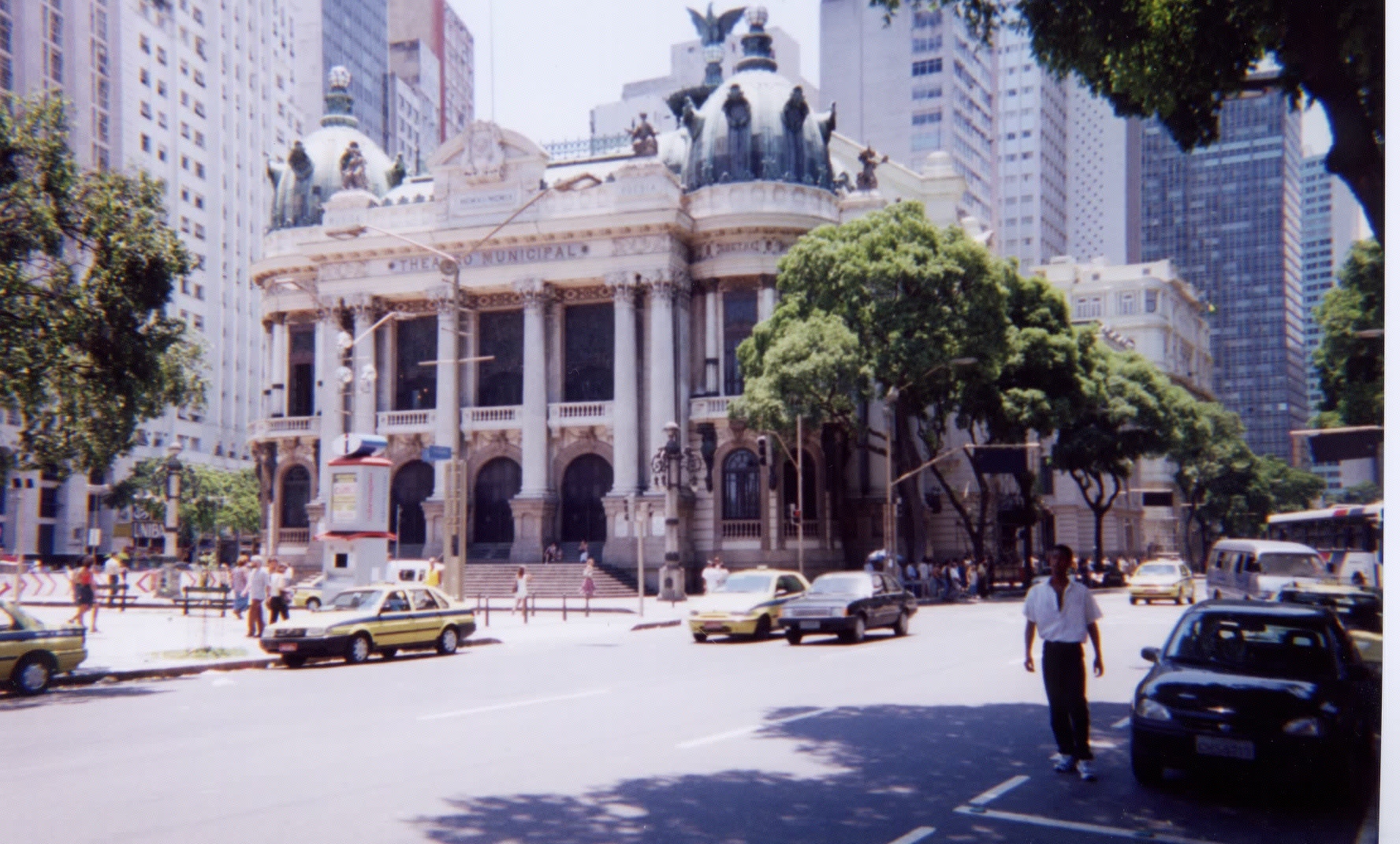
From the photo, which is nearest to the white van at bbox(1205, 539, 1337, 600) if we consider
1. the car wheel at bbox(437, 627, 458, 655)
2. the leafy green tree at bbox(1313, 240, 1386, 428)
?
the leafy green tree at bbox(1313, 240, 1386, 428)

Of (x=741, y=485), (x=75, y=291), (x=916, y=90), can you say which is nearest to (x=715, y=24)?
(x=741, y=485)

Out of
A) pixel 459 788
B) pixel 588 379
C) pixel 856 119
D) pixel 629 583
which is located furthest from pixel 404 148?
pixel 459 788

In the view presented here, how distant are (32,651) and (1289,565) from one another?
86.3 ft

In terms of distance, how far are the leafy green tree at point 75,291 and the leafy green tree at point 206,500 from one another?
41.8 meters

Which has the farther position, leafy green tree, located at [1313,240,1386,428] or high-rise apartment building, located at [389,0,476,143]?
high-rise apartment building, located at [389,0,476,143]

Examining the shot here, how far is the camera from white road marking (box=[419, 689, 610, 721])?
1313 cm

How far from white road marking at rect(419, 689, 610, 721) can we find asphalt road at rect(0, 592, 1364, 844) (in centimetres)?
7

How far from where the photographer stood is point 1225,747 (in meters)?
8.77

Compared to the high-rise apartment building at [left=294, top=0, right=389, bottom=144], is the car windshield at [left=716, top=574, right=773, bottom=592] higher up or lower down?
lower down

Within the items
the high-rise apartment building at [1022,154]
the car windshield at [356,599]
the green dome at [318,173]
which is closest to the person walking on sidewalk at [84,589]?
the car windshield at [356,599]

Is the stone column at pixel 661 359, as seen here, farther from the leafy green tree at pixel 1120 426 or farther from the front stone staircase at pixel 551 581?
the leafy green tree at pixel 1120 426

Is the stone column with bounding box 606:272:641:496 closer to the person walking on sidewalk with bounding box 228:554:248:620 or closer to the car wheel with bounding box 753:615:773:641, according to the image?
the person walking on sidewalk with bounding box 228:554:248:620

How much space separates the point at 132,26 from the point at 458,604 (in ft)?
122

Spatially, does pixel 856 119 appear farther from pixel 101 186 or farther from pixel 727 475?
pixel 101 186
